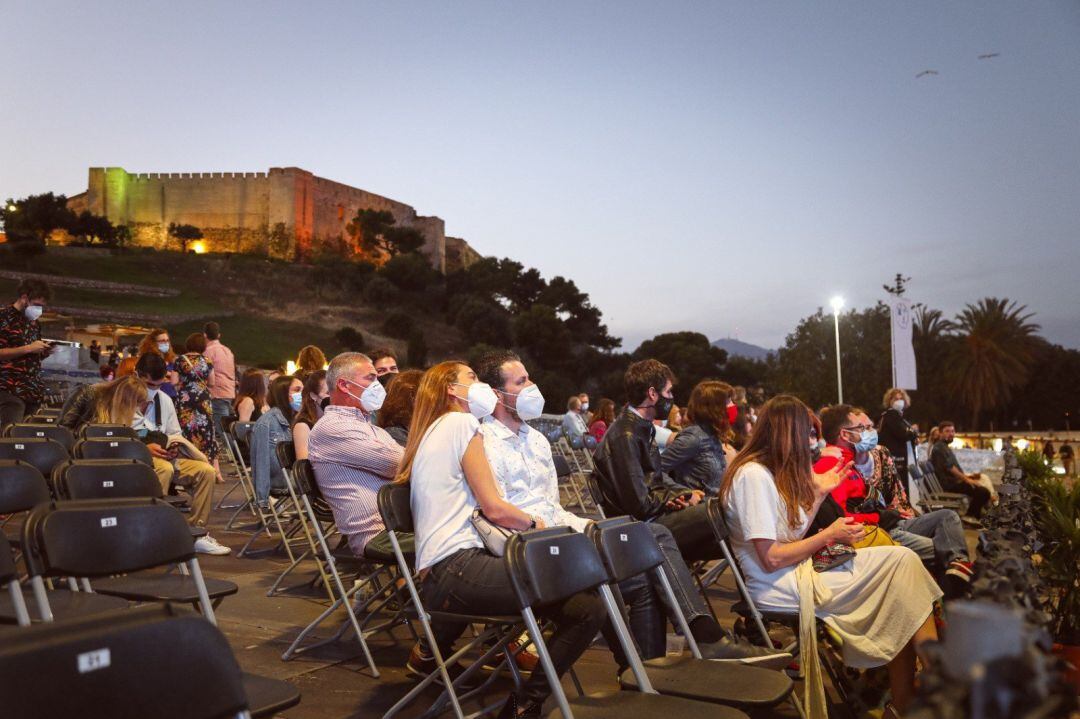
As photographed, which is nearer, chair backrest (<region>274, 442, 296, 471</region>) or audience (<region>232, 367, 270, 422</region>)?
chair backrest (<region>274, 442, 296, 471</region>)

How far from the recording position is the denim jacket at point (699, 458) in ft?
18.9

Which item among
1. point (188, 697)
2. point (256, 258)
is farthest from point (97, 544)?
point (256, 258)

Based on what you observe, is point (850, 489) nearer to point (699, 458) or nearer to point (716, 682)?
point (699, 458)

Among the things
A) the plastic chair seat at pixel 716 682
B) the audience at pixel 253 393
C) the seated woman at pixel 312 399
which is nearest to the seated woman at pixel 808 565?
the plastic chair seat at pixel 716 682

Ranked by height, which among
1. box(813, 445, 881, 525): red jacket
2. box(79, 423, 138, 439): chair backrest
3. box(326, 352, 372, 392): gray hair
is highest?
box(326, 352, 372, 392): gray hair

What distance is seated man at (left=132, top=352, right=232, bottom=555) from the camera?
21.4ft

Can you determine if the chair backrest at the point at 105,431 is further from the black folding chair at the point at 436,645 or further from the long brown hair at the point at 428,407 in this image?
the black folding chair at the point at 436,645

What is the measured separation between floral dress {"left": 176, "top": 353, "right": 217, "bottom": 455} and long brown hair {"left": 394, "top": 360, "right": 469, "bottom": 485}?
4804mm

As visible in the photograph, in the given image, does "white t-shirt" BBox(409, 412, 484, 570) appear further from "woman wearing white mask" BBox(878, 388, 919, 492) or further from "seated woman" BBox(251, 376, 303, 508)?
"woman wearing white mask" BBox(878, 388, 919, 492)

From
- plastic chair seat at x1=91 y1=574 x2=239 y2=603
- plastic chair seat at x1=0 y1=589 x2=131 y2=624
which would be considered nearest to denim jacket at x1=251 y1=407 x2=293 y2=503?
plastic chair seat at x1=91 y1=574 x2=239 y2=603

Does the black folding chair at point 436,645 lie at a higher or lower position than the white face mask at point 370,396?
lower

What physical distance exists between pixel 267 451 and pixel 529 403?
9.85ft

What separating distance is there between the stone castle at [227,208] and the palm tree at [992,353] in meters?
44.7

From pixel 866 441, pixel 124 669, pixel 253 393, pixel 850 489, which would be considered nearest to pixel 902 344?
pixel 866 441
